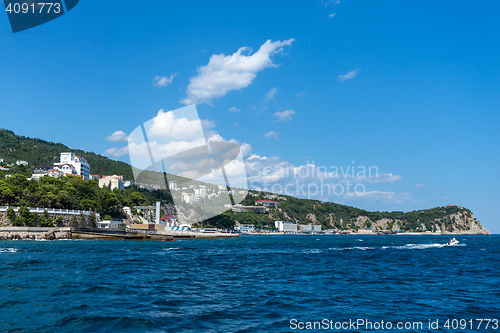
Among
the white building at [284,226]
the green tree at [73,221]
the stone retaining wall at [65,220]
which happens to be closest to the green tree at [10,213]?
the stone retaining wall at [65,220]

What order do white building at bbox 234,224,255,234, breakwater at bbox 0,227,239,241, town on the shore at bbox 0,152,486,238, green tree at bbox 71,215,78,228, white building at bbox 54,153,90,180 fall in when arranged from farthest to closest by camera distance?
white building at bbox 234,224,255,234 → white building at bbox 54,153,90,180 → town on the shore at bbox 0,152,486,238 → green tree at bbox 71,215,78,228 → breakwater at bbox 0,227,239,241

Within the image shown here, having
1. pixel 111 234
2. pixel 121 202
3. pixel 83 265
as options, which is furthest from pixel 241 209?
pixel 83 265

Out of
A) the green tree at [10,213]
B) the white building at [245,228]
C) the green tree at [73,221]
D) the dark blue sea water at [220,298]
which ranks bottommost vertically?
the white building at [245,228]

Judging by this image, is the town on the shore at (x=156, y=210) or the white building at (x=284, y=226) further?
the white building at (x=284, y=226)

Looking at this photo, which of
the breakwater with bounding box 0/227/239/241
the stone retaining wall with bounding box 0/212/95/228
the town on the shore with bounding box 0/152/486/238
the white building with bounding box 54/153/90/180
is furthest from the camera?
the white building with bounding box 54/153/90/180

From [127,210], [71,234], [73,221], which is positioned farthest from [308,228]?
[71,234]

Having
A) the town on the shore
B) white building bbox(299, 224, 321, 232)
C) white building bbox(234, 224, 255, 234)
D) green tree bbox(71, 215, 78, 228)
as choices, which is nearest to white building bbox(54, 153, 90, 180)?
the town on the shore

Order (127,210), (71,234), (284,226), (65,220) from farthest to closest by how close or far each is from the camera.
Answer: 1. (284,226)
2. (127,210)
3. (65,220)
4. (71,234)

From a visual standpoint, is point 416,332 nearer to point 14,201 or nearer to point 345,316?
point 345,316

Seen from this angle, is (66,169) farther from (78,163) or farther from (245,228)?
(245,228)

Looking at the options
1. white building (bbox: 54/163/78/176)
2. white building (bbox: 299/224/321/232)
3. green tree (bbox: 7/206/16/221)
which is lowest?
white building (bbox: 299/224/321/232)

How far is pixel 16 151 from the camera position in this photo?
142625mm

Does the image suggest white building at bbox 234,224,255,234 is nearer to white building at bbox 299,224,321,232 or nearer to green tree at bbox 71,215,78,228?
white building at bbox 299,224,321,232

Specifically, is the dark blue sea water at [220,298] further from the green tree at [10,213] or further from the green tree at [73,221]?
the green tree at [73,221]
